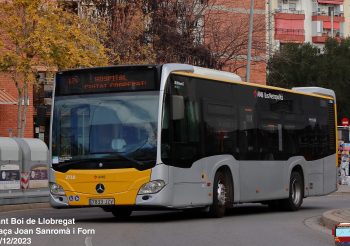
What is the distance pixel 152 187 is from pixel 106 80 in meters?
2.45

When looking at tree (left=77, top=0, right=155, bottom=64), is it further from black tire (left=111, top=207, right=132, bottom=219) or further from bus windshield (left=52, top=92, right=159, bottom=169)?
bus windshield (left=52, top=92, right=159, bottom=169)

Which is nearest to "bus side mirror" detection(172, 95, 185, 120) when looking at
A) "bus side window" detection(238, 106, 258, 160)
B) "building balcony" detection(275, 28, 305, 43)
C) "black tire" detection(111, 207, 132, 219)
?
"bus side window" detection(238, 106, 258, 160)

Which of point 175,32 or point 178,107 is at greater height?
point 175,32

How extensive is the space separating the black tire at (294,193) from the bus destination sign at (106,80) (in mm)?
6880

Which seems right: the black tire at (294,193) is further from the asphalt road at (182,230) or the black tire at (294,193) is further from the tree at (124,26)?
the tree at (124,26)

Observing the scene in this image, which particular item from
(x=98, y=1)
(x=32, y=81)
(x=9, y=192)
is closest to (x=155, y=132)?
(x=9, y=192)

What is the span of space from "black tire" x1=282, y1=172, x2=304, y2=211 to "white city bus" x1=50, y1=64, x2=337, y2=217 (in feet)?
9.11

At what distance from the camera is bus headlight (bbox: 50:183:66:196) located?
59.4 feet

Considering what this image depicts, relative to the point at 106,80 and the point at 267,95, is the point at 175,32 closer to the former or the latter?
the point at 267,95

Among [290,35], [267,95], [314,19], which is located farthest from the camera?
[314,19]

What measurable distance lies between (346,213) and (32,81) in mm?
12867

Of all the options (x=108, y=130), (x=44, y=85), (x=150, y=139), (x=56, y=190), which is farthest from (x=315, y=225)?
(x=44, y=85)

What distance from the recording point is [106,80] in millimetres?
18219

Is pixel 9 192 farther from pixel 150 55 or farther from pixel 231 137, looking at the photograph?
pixel 150 55
